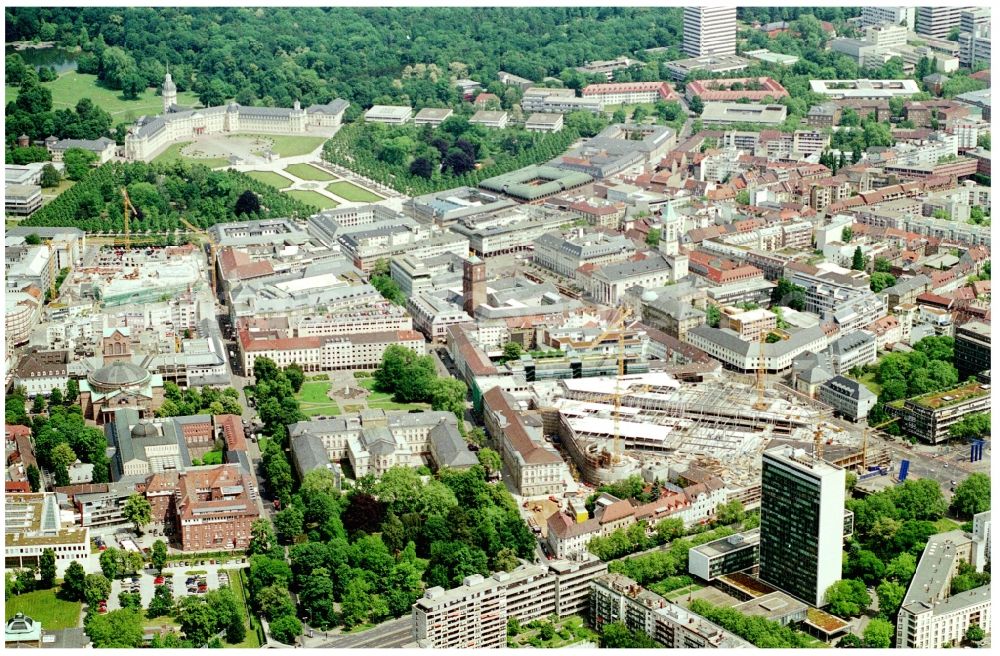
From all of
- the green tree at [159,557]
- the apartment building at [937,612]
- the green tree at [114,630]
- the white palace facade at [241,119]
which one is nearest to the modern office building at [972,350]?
the apartment building at [937,612]

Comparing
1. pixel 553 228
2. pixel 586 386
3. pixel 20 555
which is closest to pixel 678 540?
pixel 586 386

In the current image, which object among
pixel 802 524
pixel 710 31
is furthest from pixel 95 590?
pixel 710 31

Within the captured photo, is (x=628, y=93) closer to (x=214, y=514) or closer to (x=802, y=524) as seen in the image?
(x=214, y=514)

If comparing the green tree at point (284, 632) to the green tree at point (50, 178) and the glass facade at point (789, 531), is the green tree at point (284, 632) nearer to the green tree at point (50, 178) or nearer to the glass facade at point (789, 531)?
the glass facade at point (789, 531)

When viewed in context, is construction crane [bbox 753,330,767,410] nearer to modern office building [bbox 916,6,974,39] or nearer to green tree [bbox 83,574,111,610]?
green tree [bbox 83,574,111,610]

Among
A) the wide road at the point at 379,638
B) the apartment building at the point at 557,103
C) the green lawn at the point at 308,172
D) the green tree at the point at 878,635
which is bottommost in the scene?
the wide road at the point at 379,638

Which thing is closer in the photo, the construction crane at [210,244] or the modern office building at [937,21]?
the construction crane at [210,244]
